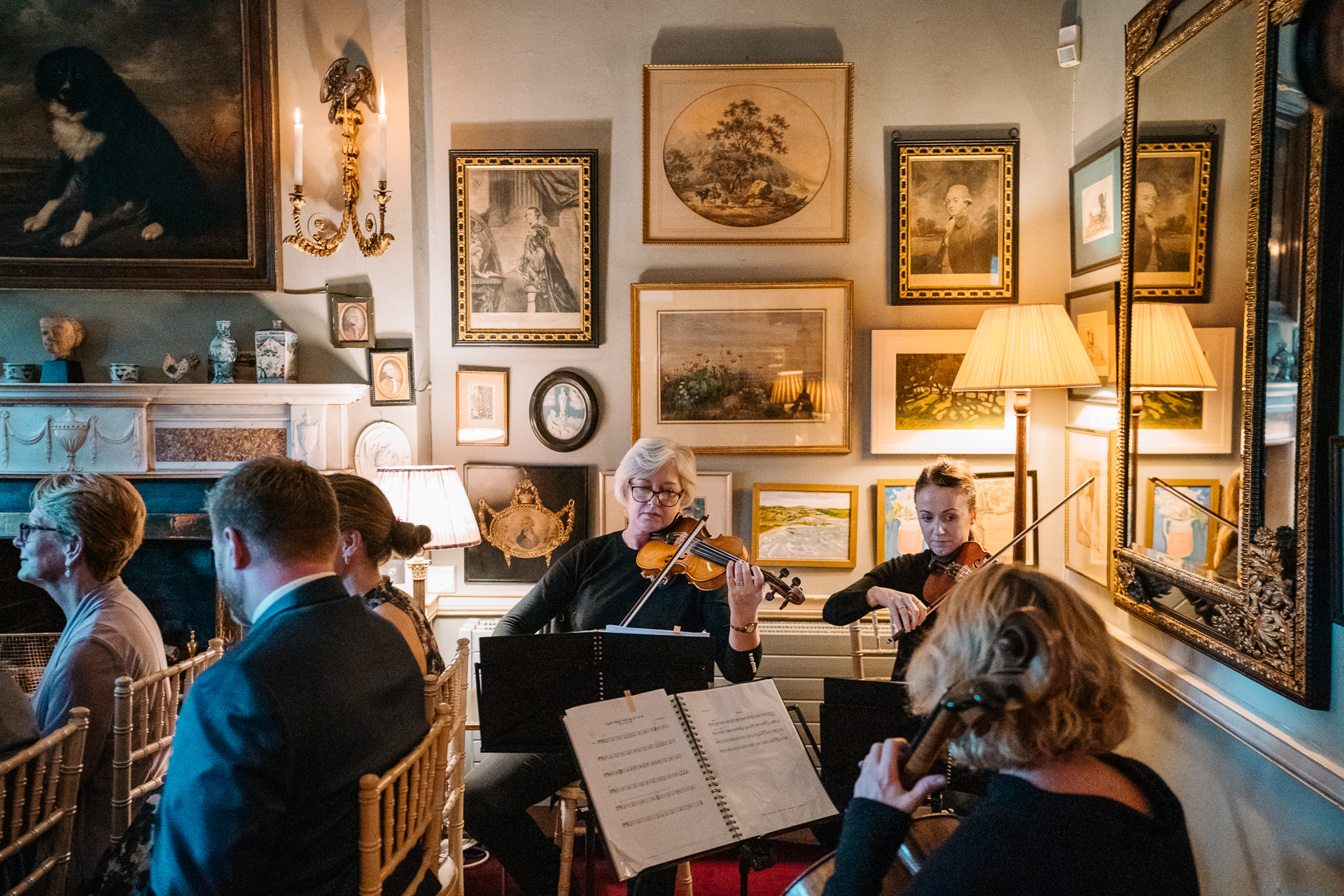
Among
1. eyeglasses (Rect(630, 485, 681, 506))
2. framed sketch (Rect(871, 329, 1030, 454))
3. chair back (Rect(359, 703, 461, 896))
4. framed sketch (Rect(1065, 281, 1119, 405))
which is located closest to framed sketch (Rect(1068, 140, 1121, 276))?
framed sketch (Rect(1065, 281, 1119, 405))

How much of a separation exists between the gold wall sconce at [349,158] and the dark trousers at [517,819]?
1.95 m

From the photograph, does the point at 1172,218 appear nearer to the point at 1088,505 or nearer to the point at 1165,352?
the point at 1165,352

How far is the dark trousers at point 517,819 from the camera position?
2.40 m

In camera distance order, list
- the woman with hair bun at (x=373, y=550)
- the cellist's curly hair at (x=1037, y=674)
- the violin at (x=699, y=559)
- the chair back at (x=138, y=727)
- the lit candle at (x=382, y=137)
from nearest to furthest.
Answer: the cellist's curly hair at (x=1037, y=674)
the chair back at (x=138, y=727)
the woman with hair bun at (x=373, y=550)
the violin at (x=699, y=559)
the lit candle at (x=382, y=137)

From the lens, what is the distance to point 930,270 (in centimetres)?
324

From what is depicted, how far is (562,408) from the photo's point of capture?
11.0ft

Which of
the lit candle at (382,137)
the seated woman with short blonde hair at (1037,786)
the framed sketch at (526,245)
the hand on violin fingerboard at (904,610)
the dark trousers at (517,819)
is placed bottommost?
the dark trousers at (517,819)

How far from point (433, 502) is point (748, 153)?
179 cm

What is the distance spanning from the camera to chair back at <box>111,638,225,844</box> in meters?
1.77

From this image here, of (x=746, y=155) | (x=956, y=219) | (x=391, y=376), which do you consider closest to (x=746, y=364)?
(x=746, y=155)

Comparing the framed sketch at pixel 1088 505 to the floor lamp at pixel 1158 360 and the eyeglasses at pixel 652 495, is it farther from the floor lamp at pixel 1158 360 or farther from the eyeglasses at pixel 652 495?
the eyeglasses at pixel 652 495

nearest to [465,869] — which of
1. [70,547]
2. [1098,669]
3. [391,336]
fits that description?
[70,547]

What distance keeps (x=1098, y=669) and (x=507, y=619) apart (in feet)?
6.35

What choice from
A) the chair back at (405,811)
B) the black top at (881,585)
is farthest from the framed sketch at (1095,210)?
the chair back at (405,811)
